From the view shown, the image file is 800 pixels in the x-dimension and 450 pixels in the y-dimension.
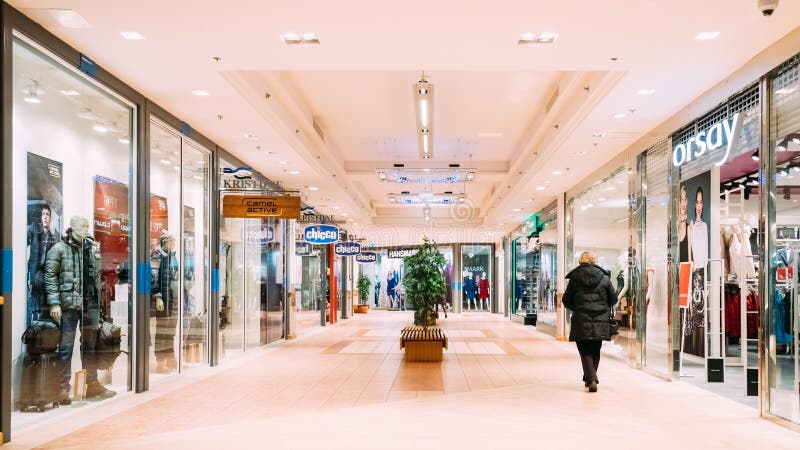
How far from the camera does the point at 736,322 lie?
438 inches

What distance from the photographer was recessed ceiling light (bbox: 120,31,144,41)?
5.84 metres

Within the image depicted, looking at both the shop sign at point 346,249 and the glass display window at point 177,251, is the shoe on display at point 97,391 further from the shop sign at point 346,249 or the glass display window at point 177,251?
the shop sign at point 346,249

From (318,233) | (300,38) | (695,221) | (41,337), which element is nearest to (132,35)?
(300,38)

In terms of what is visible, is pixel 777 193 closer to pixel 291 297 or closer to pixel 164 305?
pixel 164 305

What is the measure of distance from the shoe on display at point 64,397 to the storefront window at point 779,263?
615cm

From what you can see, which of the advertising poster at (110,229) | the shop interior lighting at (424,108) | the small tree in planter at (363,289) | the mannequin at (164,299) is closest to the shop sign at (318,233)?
the shop interior lighting at (424,108)

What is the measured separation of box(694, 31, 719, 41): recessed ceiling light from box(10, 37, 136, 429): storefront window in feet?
17.3

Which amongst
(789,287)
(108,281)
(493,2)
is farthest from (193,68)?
(789,287)

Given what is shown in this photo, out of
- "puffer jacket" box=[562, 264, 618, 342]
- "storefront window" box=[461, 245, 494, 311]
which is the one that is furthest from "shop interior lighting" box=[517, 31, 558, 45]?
"storefront window" box=[461, 245, 494, 311]

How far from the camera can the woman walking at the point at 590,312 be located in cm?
792

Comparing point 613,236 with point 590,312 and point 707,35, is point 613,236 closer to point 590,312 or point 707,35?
point 590,312

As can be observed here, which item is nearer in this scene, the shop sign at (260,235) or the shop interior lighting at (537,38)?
the shop interior lighting at (537,38)

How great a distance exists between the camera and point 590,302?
802cm

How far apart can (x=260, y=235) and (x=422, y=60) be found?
7911 mm
